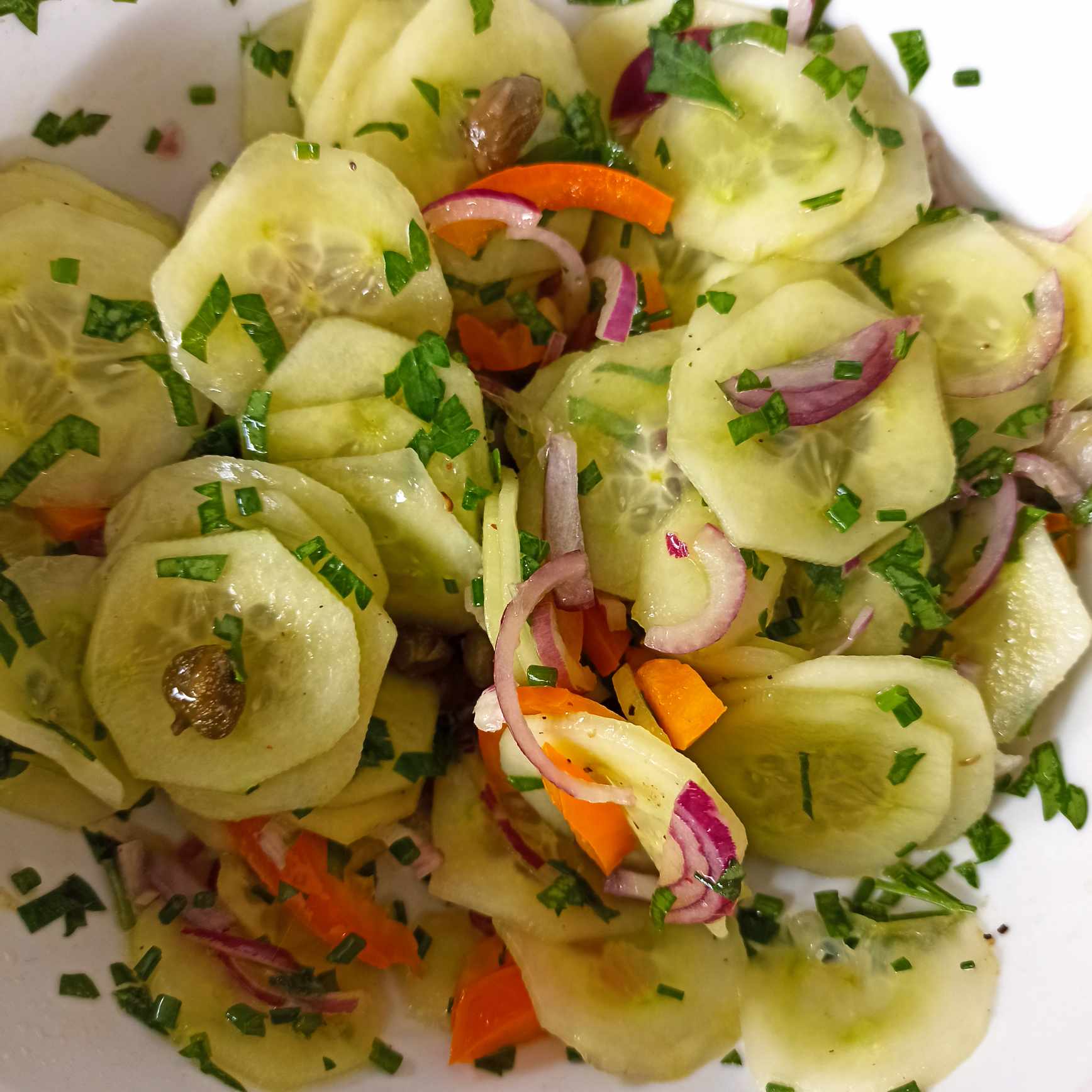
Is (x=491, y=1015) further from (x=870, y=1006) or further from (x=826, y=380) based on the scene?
(x=826, y=380)

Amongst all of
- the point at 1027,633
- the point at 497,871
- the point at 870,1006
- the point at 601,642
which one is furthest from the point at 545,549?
the point at 870,1006

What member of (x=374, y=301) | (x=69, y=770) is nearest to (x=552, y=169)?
(x=374, y=301)

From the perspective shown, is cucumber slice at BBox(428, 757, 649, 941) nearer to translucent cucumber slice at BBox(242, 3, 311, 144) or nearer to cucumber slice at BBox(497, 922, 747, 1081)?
cucumber slice at BBox(497, 922, 747, 1081)

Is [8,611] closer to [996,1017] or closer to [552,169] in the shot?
[552,169]

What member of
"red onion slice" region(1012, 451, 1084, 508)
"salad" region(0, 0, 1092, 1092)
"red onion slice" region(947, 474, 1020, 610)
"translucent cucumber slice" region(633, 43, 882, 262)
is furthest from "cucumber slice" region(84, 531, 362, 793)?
"red onion slice" region(1012, 451, 1084, 508)

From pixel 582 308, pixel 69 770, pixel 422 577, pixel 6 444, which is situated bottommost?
pixel 69 770

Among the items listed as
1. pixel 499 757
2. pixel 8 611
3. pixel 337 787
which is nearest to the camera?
pixel 8 611
